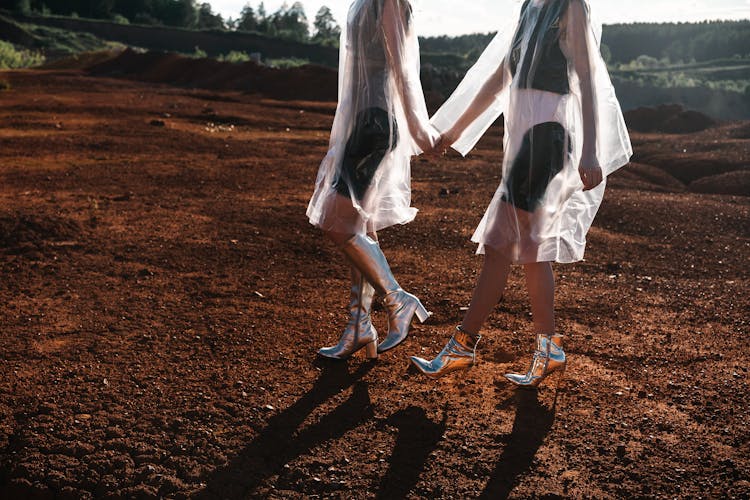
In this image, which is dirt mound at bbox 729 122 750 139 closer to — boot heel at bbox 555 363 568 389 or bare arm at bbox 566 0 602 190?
boot heel at bbox 555 363 568 389

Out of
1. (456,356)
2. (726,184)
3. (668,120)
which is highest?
(668,120)

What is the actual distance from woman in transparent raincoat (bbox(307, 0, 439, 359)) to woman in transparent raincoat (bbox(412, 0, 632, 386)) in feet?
1.01

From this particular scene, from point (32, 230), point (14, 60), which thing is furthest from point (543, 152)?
point (14, 60)

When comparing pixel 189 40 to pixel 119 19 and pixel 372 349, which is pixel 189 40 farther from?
pixel 372 349

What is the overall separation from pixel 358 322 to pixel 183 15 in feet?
233

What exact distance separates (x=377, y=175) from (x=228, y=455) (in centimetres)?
137

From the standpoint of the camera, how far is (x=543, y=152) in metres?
3.18

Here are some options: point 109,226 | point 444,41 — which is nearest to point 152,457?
point 109,226

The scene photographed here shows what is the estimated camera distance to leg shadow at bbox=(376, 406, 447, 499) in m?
2.73

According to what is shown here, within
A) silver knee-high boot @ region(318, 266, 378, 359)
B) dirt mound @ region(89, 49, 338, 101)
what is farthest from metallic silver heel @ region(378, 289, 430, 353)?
dirt mound @ region(89, 49, 338, 101)

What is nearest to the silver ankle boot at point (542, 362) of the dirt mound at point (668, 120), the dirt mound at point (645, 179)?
the dirt mound at point (645, 179)

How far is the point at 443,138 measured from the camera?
367 cm

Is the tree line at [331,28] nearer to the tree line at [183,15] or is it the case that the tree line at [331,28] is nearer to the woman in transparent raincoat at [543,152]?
the tree line at [183,15]

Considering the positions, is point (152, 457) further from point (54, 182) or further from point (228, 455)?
point (54, 182)
